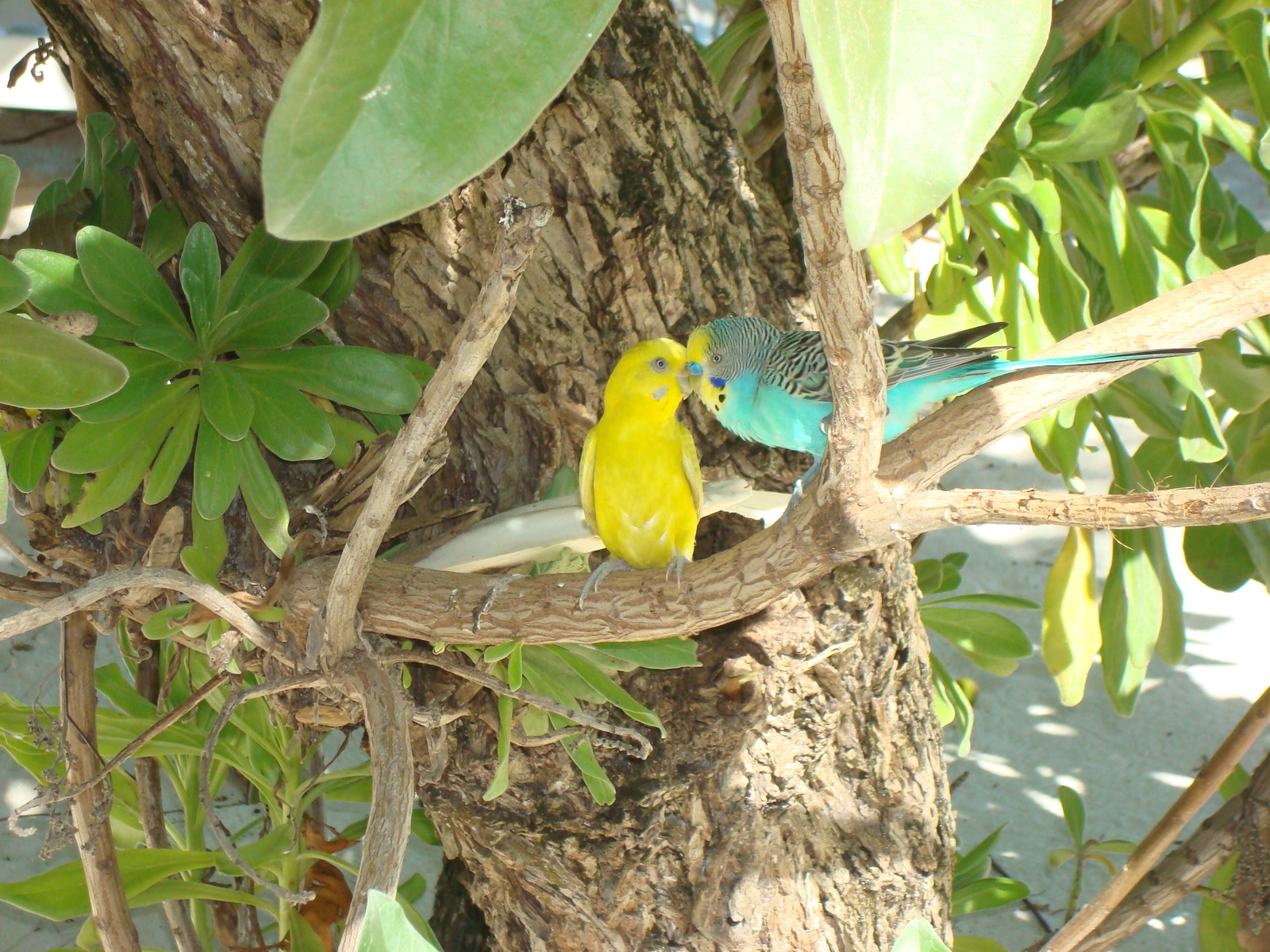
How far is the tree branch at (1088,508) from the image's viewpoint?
19.2 inches

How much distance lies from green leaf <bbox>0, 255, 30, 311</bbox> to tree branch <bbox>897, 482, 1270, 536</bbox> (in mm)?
537

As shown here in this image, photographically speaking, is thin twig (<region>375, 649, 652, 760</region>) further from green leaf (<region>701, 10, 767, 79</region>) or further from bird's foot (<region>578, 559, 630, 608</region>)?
green leaf (<region>701, 10, 767, 79</region>)

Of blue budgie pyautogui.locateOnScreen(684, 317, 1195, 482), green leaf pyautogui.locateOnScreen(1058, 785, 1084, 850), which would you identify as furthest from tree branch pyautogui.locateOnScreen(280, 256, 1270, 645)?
green leaf pyautogui.locateOnScreen(1058, 785, 1084, 850)

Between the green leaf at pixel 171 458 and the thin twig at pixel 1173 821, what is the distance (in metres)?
1.10

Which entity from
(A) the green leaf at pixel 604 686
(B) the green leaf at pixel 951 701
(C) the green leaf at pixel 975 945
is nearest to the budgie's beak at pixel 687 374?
(A) the green leaf at pixel 604 686

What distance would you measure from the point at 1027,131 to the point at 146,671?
1356mm

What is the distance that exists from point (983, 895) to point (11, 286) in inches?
58.9

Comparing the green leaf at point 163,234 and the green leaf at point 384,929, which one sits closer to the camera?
the green leaf at point 384,929

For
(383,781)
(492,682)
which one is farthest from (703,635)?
(383,781)

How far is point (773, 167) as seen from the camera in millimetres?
1361

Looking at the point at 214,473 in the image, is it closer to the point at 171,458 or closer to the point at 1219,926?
the point at 171,458

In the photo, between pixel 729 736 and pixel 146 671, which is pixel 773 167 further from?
pixel 146 671

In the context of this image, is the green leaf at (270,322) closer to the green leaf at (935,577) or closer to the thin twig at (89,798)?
the thin twig at (89,798)

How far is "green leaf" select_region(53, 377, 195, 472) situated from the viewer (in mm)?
751
